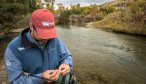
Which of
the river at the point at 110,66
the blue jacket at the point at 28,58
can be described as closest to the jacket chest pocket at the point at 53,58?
the blue jacket at the point at 28,58

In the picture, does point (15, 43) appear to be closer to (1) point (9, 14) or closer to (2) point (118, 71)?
(2) point (118, 71)

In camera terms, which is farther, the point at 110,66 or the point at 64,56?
the point at 110,66

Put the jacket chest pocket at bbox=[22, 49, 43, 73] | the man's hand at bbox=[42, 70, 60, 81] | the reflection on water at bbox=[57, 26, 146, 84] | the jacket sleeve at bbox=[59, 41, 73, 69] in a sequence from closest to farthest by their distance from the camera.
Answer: the man's hand at bbox=[42, 70, 60, 81] < the jacket chest pocket at bbox=[22, 49, 43, 73] < the jacket sleeve at bbox=[59, 41, 73, 69] < the reflection on water at bbox=[57, 26, 146, 84]

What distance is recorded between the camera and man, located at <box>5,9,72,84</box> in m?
2.49

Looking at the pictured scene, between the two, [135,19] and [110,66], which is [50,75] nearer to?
[110,66]

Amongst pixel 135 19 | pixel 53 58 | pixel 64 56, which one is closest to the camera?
pixel 53 58

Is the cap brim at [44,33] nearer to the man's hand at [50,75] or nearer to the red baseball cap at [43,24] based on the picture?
the red baseball cap at [43,24]

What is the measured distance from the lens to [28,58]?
2615mm

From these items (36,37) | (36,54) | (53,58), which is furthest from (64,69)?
(36,37)

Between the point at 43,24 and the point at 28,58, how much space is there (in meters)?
0.39

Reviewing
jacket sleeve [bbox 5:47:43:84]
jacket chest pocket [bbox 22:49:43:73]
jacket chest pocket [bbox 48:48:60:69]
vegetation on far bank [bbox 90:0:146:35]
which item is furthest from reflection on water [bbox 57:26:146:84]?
vegetation on far bank [bbox 90:0:146:35]

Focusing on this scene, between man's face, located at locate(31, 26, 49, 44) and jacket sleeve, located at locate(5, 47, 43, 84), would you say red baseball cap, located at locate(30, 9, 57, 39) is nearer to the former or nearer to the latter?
man's face, located at locate(31, 26, 49, 44)

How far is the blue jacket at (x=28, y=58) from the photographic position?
252 cm

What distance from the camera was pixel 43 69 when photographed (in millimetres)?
2672
